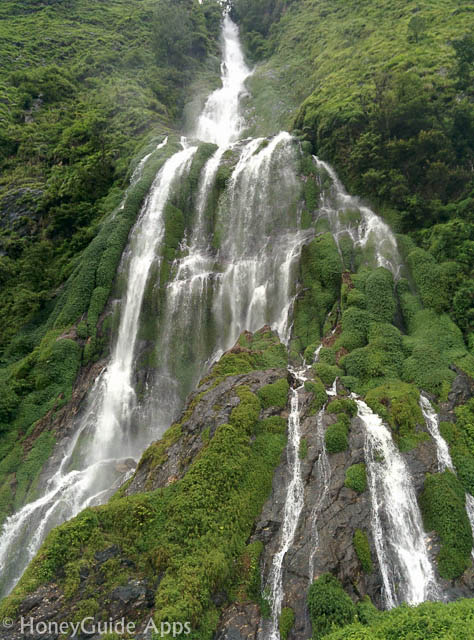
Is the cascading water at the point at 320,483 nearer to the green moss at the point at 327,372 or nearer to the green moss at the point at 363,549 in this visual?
the green moss at the point at 363,549

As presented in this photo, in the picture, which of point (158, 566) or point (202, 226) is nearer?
point (158, 566)

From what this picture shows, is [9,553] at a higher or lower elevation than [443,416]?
lower

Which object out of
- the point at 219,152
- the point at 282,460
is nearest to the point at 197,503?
the point at 282,460

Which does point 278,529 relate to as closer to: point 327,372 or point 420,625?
point 420,625

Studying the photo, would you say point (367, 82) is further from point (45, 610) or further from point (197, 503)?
point (45, 610)

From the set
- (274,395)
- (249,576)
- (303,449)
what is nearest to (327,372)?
(274,395)

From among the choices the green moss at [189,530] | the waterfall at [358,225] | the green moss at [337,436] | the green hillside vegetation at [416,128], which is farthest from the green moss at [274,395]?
the waterfall at [358,225]
